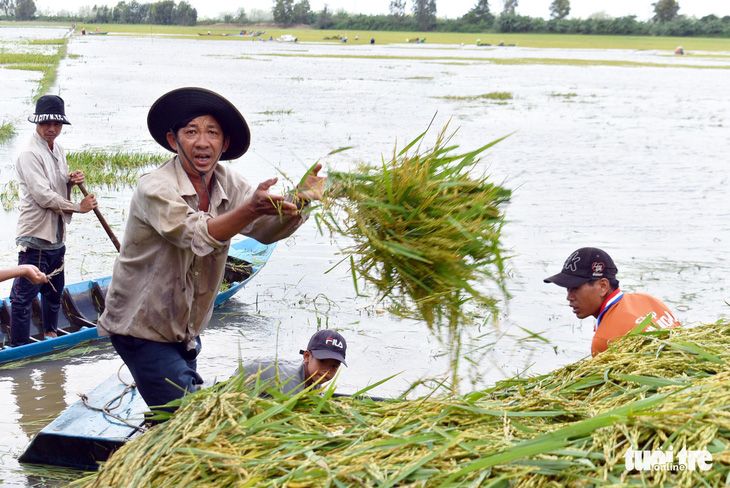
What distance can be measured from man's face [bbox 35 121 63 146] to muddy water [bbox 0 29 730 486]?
6.58ft

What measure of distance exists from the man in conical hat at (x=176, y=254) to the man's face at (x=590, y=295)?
1835mm

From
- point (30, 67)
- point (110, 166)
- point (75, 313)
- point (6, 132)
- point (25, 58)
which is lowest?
point (75, 313)

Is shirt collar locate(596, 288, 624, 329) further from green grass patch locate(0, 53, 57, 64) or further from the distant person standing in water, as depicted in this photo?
green grass patch locate(0, 53, 57, 64)

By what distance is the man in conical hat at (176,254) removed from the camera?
3242 mm

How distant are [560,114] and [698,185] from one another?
10.5 meters

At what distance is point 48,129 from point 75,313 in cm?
201

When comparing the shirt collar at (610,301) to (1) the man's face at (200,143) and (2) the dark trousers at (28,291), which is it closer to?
(1) the man's face at (200,143)

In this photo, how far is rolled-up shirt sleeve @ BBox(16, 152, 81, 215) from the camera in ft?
19.7

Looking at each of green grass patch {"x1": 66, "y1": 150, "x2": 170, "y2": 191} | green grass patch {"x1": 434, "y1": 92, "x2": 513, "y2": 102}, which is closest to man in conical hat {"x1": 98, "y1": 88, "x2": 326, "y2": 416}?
green grass patch {"x1": 66, "y1": 150, "x2": 170, "y2": 191}

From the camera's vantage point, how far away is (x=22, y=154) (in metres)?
6.11

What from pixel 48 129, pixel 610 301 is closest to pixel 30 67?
pixel 48 129

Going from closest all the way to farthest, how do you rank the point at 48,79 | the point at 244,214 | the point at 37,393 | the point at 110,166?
1. the point at 244,214
2. the point at 37,393
3. the point at 110,166
4. the point at 48,79

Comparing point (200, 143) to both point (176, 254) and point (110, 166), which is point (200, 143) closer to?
point (176, 254)

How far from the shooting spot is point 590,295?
4.29m
